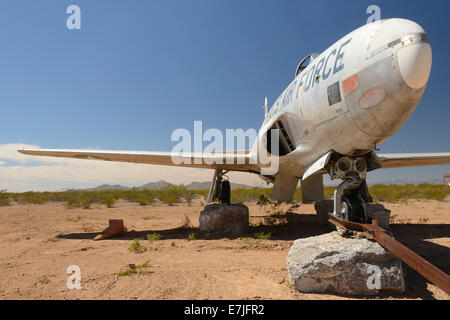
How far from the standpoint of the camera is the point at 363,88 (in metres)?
3.68

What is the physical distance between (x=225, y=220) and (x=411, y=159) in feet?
21.5

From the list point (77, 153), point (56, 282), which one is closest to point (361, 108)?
point (56, 282)

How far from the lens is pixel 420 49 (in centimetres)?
316

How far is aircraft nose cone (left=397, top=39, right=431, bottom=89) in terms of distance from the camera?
3166mm

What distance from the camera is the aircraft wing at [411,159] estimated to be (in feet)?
27.2

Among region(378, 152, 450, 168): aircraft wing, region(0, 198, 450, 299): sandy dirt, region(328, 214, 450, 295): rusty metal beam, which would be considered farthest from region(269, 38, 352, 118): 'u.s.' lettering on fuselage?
region(378, 152, 450, 168): aircraft wing

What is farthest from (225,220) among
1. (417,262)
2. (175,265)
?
(417,262)

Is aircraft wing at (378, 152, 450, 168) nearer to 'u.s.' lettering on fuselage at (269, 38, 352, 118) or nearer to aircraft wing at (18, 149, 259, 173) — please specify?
aircraft wing at (18, 149, 259, 173)

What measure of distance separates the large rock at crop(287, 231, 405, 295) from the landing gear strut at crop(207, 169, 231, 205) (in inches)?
235

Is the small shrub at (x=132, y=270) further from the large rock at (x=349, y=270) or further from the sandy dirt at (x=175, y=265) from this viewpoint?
the large rock at (x=349, y=270)

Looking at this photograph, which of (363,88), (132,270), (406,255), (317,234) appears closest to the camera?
(406,255)

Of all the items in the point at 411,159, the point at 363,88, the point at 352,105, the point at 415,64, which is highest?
the point at 415,64

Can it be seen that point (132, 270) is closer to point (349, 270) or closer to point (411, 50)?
point (349, 270)
